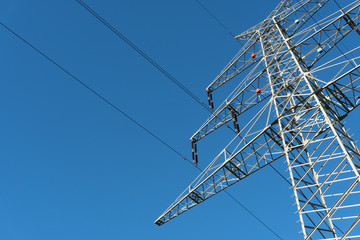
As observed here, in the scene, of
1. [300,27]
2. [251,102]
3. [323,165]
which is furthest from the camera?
[300,27]

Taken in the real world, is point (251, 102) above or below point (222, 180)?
above

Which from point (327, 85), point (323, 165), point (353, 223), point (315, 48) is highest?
point (315, 48)

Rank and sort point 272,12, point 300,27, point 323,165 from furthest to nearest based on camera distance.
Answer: point 272,12 → point 300,27 → point 323,165

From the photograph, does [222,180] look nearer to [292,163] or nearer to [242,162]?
[242,162]

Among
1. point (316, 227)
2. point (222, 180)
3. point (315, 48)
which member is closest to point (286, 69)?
point (315, 48)

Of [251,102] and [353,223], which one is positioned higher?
[251,102]

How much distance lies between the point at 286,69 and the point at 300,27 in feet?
15.4

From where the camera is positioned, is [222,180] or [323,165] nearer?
[323,165]

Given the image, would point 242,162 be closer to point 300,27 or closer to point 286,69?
point 286,69

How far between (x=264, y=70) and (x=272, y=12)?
18.8ft

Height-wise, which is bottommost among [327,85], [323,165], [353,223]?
[353,223]

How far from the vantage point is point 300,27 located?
15.8m

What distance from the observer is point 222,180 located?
1311cm

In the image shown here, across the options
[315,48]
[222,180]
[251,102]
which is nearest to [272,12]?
[315,48]
